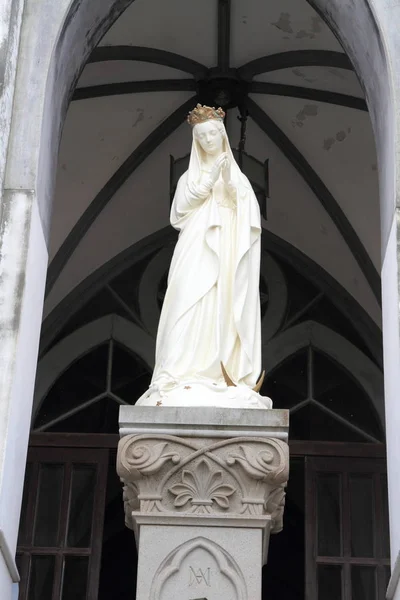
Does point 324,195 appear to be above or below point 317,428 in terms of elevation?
above

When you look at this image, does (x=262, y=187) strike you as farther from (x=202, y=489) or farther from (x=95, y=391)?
(x=202, y=489)

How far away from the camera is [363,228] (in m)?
11.3

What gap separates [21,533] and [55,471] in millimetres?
603

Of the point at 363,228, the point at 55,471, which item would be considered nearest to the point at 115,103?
the point at 363,228

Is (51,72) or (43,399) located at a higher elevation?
(51,72)

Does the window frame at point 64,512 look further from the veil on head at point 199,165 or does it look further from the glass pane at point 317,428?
the veil on head at point 199,165

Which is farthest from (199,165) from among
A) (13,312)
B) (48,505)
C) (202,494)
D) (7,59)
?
(48,505)

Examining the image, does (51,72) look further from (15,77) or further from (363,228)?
(363,228)

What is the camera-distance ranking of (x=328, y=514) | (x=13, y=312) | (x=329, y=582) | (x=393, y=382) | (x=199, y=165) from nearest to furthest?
(x=13, y=312) < (x=393, y=382) < (x=199, y=165) < (x=329, y=582) < (x=328, y=514)

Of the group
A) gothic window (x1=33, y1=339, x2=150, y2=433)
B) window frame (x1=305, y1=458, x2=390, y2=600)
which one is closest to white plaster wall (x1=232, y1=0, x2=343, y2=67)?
gothic window (x1=33, y1=339, x2=150, y2=433)

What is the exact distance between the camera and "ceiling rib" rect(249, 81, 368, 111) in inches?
425

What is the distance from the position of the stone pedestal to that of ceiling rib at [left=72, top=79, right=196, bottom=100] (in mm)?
4520

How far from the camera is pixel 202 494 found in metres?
6.77

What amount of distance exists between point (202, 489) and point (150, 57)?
491cm
